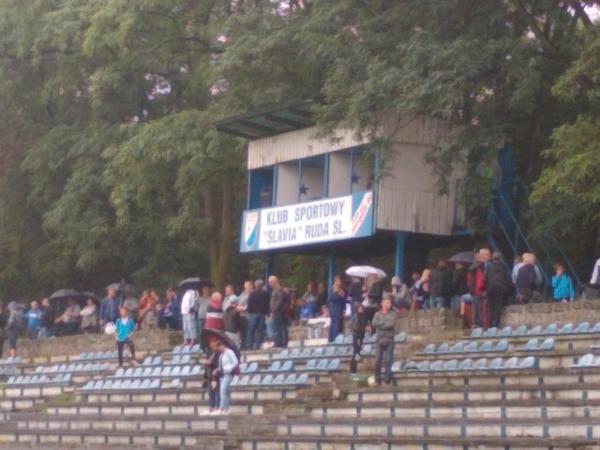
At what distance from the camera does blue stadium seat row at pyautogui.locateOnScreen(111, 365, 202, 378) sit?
30112 mm

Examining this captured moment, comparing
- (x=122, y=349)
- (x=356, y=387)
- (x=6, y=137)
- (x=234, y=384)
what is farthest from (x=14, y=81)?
(x=356, y=387)

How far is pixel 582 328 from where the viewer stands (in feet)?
80.3

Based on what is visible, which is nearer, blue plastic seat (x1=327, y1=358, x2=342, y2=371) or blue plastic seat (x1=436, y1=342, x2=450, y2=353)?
blue plastic seat (x1=436, y1=342, x2=450, y2=353)

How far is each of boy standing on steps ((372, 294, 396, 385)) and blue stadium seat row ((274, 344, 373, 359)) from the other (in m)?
2.82

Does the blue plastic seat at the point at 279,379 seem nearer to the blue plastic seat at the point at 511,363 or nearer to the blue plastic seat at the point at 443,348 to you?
the blue plastic seat at the point at 443,348

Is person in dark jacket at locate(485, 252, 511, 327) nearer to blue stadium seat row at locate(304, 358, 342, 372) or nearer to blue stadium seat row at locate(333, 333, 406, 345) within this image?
blue stadium seat row at locate(333, 333, 406, 345)

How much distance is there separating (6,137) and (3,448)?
63.3 feet

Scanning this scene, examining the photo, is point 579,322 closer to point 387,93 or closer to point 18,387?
point 387,93

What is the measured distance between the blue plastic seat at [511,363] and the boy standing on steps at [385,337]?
1829 mm

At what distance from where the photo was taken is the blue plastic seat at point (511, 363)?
75.4 feet

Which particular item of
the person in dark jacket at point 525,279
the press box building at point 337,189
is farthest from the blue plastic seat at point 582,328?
the press box building at point 337,189

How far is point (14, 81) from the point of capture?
45688 millimetres

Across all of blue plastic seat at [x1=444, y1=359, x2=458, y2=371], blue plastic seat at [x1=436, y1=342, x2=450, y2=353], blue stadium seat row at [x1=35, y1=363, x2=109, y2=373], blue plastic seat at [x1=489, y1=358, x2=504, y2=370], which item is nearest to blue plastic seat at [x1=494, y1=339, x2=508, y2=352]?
blue plastic seat at [x1=444, y1=359, x2=458, y2=371]

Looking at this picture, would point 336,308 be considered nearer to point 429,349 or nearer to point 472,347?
point 429,349
